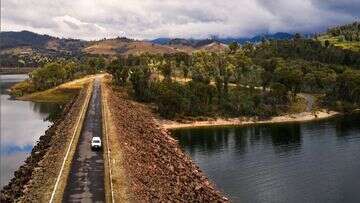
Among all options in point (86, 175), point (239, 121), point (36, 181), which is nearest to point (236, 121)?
point (239, 121)

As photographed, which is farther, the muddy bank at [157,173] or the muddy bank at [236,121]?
the muddy bank at [236,121]

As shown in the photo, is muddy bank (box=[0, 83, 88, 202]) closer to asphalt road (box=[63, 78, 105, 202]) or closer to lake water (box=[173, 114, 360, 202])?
asphalt road (box=[63, 78, 105, 202])

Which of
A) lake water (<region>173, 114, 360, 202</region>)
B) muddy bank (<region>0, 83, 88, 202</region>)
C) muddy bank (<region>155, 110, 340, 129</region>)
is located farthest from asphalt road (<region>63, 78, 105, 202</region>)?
muddy bank (<region>155, 110, 340, 129</region>)

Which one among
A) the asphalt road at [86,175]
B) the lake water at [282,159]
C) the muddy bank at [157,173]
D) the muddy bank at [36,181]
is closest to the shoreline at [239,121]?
the lake water at [282,159]

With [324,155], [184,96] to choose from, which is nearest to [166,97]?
[184,96]

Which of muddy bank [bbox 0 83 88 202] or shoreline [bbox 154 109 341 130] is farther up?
muddy bank [bbox 0 83 88 202]

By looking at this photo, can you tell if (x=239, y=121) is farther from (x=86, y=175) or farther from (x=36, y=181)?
(x=36, y=181)

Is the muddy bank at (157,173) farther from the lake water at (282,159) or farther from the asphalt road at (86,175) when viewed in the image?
the lake water at (282,159)
